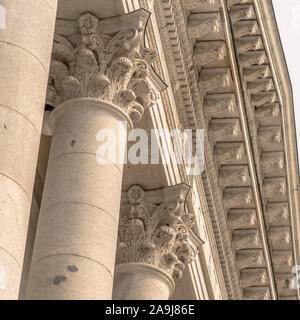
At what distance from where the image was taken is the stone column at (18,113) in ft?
42.6

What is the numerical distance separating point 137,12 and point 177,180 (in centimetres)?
611

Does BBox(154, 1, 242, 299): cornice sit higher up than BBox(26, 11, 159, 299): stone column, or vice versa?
BBox(154, 1, 242, 299): cornice

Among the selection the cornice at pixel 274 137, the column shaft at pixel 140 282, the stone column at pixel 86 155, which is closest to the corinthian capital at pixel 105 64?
the stone column at pixel 86 155

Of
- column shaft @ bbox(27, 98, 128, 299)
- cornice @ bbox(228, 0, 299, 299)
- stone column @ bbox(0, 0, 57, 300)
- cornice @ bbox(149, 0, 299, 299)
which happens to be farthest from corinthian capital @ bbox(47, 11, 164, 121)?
cornice @ bbox(228, 0, 299, 299)

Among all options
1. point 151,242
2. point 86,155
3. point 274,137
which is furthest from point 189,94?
point 86,155

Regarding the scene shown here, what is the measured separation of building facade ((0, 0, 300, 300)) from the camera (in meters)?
14.9

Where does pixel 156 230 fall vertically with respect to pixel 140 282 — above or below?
above

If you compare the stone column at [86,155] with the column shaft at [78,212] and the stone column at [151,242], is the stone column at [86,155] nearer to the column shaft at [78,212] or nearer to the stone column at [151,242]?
the column shaft at [78,212]

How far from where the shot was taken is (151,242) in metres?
23.5

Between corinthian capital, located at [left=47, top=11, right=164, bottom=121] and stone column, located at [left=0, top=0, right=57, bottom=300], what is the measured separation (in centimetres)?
385

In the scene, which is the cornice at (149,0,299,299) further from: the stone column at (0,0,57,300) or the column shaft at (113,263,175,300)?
the stone column at (0,0,57,300)

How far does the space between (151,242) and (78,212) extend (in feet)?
20.3

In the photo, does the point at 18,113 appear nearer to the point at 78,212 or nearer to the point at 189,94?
the point at 78,212
